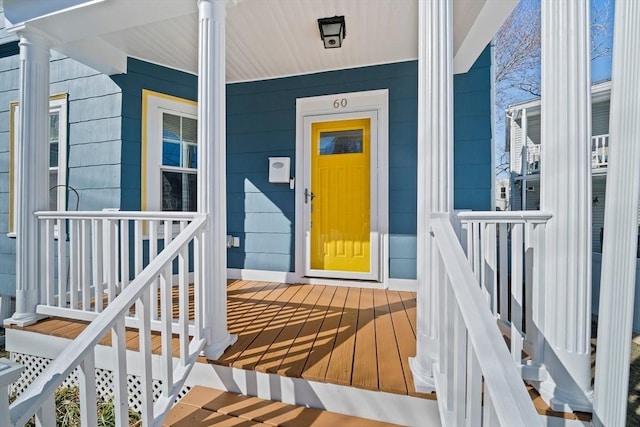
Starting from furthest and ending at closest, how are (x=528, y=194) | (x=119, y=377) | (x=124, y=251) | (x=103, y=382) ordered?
(x=528, y=194) < (x=103, y=382) < (x=124, y=251) < (x=119, y=377)

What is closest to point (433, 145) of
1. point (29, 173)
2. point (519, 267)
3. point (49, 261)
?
point (519, 267)

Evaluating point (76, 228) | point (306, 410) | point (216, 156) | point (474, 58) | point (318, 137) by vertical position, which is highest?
point (474, 58)

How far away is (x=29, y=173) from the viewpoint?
2.38m

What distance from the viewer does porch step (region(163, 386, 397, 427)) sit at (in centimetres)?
148

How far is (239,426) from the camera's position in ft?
4.77

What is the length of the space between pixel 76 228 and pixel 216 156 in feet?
4.54

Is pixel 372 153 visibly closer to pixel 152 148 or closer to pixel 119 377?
pixel 152 148

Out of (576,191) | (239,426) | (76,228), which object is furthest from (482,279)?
(76,228)

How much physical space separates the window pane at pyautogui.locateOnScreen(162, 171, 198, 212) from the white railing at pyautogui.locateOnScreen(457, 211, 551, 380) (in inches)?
124

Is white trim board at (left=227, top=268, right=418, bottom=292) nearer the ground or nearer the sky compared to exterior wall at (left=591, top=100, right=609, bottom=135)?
nearer the ground

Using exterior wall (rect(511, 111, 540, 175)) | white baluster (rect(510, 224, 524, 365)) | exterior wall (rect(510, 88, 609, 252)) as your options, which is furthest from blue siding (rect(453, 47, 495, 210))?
exterior wall (rect(511, 111, 540, 175))

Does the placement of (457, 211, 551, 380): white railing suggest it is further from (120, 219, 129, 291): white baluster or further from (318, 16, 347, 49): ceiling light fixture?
(120, 219, 129, 291): white baluster

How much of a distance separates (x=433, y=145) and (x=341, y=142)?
2.07 m

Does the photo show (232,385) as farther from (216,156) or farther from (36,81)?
(36,81)
